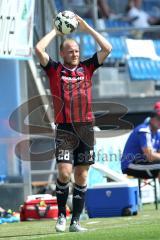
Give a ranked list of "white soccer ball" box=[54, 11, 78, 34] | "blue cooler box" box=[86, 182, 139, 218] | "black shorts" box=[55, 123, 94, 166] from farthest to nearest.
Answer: "blue cooler box" box=[86, 182, 139, 218]
"white soccer ball" box=[54, 11, 78, 34]
"black shorts" box=[55, 123, 94, 166]

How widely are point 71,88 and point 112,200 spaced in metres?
3.52

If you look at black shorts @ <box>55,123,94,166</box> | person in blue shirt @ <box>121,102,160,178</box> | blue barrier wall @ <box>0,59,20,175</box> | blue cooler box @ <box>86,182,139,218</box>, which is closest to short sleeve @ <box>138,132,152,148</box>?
person in blue shirt @ <box>121,102,160,178</box>

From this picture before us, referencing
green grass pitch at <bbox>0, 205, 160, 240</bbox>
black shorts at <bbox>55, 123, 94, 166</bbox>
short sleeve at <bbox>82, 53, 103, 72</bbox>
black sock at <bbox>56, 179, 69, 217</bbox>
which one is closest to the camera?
green grass pitch at <bbox>0, 205, 160, 240</bbox>

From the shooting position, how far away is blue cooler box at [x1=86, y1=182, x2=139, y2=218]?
13484 mm

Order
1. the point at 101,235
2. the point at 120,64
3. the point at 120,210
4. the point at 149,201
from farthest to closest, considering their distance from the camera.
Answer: the point at 120,64 < the point at 149,201 < the point at 120,210 < the point at 101,235

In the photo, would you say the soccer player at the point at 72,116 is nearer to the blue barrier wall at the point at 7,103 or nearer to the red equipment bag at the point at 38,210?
the red equipment bag at the point at 38,210

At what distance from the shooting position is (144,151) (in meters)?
14.2

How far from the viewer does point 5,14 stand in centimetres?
1407

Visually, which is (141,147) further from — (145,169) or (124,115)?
(124,115)

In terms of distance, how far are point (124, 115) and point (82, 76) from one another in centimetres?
1088

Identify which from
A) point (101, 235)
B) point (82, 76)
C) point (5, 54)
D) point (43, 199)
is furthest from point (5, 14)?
point (101, 235)

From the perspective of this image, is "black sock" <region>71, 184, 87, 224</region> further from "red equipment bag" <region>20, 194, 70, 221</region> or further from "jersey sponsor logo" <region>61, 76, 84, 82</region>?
"red equipment bag" <region>20, 194, 70, 221</region>

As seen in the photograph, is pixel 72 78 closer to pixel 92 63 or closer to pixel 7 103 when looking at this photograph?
pixel 92 63

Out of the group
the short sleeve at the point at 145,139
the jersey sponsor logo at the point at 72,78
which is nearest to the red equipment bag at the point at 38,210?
the short sleeve at the point at 145,139
